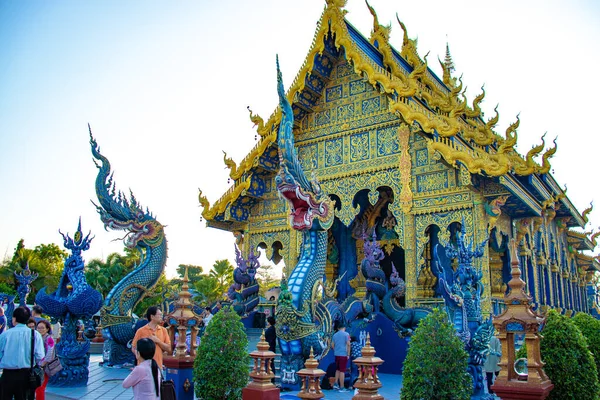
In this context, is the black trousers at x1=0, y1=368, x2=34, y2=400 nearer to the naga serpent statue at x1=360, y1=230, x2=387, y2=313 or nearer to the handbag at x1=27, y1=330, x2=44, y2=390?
the handbag at x1=27, y1=330, x2=44, y2=390

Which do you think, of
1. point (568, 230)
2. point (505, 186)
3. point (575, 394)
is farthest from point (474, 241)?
point (568, 230)

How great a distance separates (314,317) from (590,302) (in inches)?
725

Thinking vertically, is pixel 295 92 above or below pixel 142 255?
above

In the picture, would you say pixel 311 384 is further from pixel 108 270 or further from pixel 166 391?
pixel 108 270

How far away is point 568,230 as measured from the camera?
60.8ft

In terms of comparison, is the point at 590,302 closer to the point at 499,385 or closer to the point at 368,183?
the point at 368,183

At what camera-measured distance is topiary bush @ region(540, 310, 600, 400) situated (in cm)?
475

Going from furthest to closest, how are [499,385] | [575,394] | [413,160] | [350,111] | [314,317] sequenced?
[350,111]
[413,160]
[314,317]
[575,394]
[499,385]

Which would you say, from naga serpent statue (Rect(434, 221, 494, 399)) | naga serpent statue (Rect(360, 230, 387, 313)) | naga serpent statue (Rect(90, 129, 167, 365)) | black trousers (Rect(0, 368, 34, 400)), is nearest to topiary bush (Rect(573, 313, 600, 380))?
naga serpent statue (Rect(434, 221, 494, 399))

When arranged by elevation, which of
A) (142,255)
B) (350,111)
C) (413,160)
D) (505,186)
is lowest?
(142,255)

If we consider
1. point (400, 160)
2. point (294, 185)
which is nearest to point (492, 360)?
point (294, 185)

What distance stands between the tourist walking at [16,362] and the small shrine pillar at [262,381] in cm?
201

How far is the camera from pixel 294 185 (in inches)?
312

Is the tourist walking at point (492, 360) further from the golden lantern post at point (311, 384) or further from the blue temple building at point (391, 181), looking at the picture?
the golden lantern post at point (311, 384)
